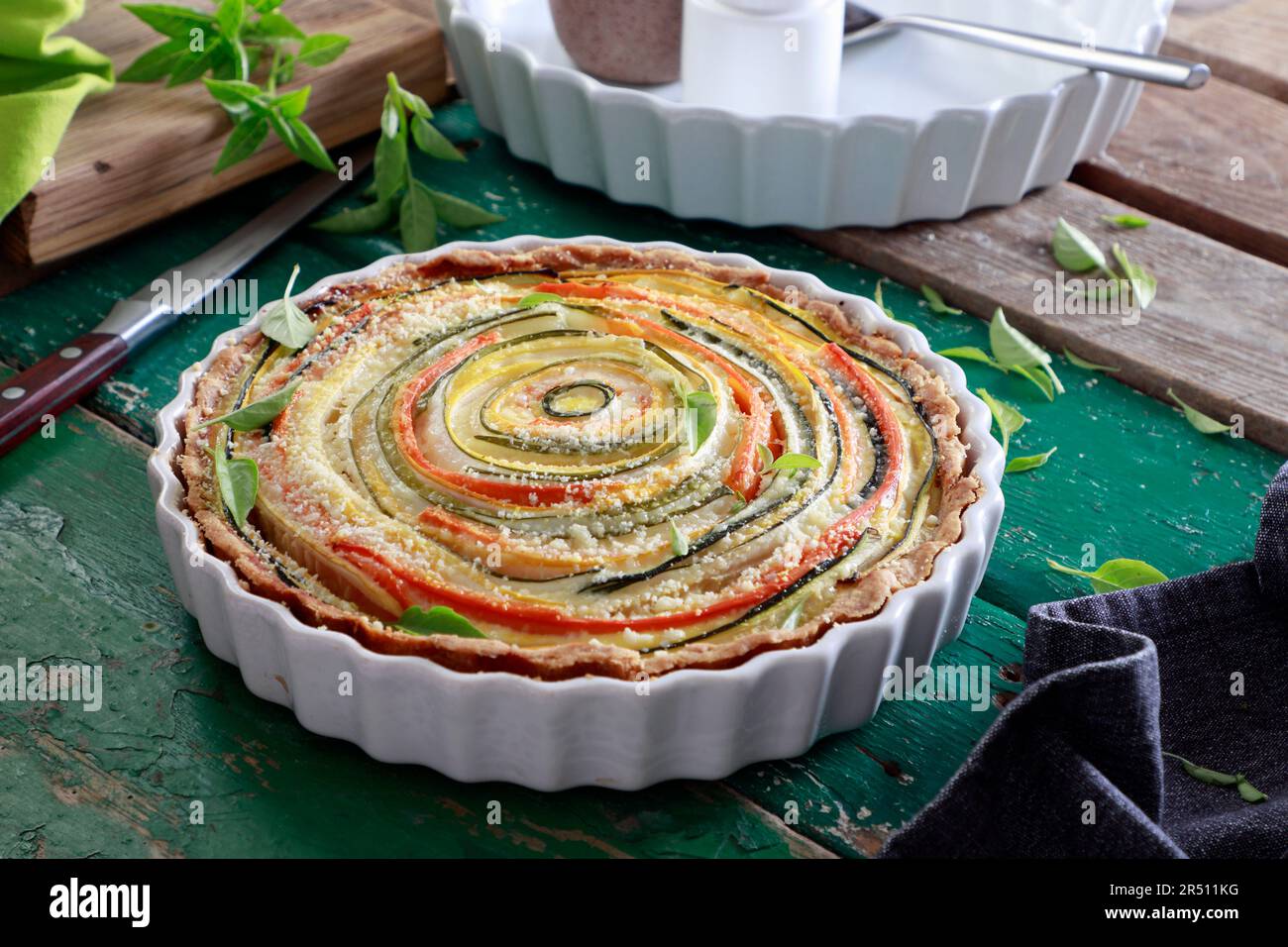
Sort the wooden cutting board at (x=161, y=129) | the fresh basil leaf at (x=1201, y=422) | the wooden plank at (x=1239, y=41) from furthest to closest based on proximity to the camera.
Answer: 1. the wooden plank at (x=1239, y=41)
2. the wooden cutting board at (x=161, y=129)
3. the fresh basil leaf at (x=1201, y=422)

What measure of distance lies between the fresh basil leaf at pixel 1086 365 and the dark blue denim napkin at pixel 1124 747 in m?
0.76

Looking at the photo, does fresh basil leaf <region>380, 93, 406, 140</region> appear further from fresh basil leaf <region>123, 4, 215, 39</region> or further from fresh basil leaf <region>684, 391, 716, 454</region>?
fresh basil leaf <region>684, 391, 716, 454</region>

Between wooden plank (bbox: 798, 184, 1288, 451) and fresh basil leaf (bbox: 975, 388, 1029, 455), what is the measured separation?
336mm

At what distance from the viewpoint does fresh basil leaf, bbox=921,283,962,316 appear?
9.11ft

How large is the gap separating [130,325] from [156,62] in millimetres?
731

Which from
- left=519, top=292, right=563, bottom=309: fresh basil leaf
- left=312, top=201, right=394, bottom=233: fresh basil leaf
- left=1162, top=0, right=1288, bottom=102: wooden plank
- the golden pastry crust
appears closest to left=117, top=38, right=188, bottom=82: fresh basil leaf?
left=312, top=201, right=394, bottom=233: fresh basil leaf

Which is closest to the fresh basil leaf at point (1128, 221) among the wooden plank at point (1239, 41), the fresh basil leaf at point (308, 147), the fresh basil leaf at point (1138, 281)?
the fresh basil leaf at point (1138, 281)

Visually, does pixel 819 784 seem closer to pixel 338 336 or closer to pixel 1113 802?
pixel 1113 802

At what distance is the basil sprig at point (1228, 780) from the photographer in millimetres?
1754

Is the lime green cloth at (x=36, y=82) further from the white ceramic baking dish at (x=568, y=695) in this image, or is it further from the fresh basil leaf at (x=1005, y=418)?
the fresh basil leaf at (x=1005, y=418)

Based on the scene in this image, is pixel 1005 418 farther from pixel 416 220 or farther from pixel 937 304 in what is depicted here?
pixel 416 220

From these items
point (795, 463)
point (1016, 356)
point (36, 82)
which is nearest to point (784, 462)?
point (795, 463)

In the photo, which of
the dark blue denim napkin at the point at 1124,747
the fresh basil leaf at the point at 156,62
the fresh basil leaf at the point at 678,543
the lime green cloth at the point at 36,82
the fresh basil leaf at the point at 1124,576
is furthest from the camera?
the fresh basil leaf at the point at 156,62

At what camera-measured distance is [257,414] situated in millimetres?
2021
